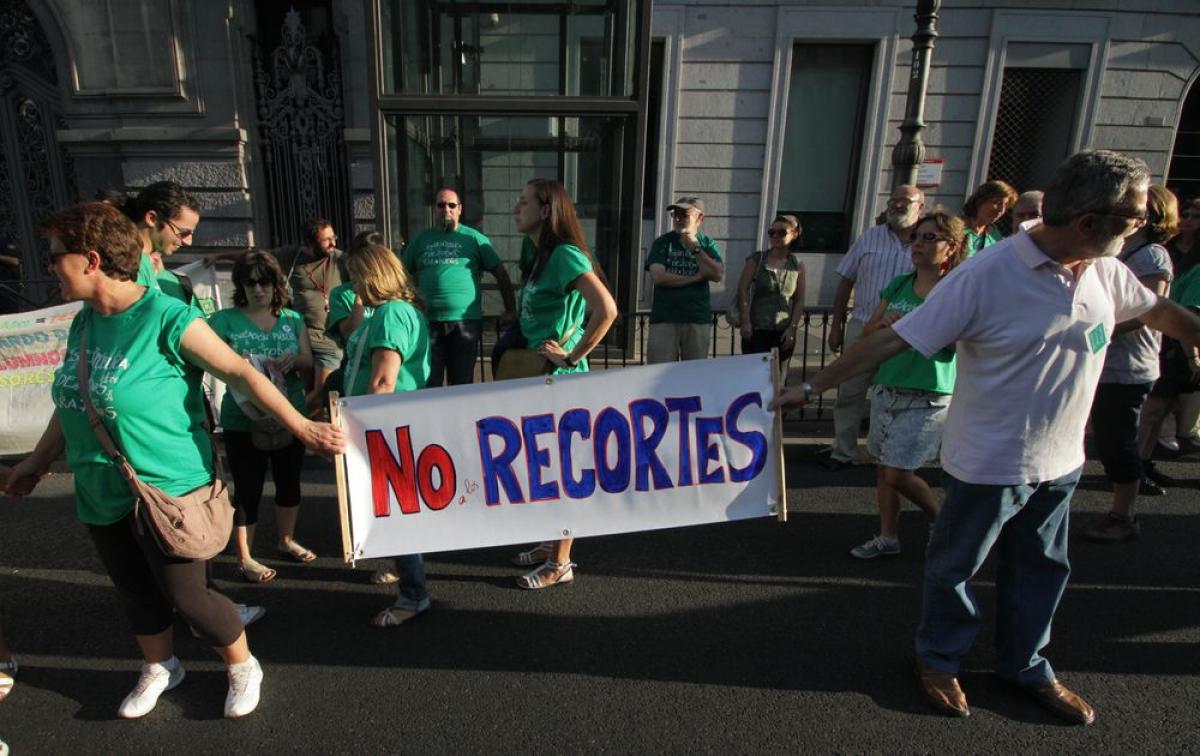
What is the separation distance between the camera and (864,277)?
496cm

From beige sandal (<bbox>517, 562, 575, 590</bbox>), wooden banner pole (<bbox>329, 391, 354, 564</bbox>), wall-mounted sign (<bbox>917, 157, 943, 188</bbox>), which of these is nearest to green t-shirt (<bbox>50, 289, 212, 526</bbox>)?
wooden banner pole (<bbox>329, 391, 354, 564</bbox>)

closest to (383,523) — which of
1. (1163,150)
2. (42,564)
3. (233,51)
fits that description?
(42,564)

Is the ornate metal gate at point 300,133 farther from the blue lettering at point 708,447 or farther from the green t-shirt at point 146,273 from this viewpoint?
the blue lettering at point 708,447

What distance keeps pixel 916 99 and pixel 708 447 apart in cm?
456

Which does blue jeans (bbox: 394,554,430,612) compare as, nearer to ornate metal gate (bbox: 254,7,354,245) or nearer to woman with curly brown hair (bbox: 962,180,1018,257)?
woman with curly brown hair (bbox: 962,180,1018,257)

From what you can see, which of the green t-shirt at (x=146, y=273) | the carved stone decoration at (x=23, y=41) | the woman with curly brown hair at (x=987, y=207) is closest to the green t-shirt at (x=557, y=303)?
the green t-shirt at (x=146, y=273)

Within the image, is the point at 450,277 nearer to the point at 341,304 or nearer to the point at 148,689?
the point at 341,304

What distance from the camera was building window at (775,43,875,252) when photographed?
10820mm

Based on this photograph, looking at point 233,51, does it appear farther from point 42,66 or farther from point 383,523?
point 383,523

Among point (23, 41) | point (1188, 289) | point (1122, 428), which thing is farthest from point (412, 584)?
point (23, 41)

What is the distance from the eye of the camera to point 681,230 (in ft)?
17.2

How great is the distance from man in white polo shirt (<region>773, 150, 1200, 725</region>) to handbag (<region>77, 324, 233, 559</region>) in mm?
2085

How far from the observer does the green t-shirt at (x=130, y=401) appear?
2178 millimetres

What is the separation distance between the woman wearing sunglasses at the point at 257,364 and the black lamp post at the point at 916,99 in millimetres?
4870
